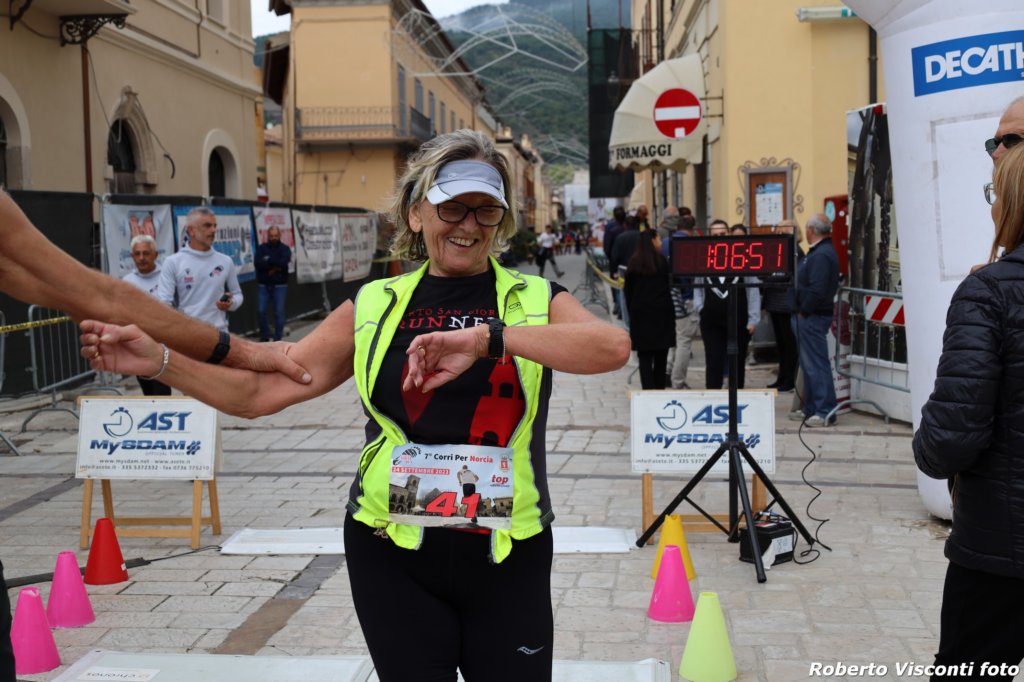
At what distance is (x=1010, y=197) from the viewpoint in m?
Result: 3.00

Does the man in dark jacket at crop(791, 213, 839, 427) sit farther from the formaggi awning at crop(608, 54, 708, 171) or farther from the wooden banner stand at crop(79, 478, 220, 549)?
the formaggi awning at crop(608, 54, 708, 171)

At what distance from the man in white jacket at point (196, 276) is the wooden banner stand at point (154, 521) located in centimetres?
213

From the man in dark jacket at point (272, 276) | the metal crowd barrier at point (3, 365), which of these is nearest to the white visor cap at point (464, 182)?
the metal crowd barrier at point (3, 365)

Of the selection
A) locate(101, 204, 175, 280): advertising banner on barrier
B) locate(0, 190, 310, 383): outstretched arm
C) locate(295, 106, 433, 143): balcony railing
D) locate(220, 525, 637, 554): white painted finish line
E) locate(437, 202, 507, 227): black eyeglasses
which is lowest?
locate(220, 525, 637, 554): white painted finish line

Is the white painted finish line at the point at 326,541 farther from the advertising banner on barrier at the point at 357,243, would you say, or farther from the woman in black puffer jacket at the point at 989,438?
the advertising banner on barrier at the point at 357,243

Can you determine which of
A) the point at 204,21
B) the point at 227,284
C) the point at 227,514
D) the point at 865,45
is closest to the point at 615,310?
the point at 865,45

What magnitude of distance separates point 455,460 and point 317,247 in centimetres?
1990

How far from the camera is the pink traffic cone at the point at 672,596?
5.45 m

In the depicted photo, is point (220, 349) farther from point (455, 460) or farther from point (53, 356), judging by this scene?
point (53, 356)

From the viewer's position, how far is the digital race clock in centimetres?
671

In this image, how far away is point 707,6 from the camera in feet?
61.6

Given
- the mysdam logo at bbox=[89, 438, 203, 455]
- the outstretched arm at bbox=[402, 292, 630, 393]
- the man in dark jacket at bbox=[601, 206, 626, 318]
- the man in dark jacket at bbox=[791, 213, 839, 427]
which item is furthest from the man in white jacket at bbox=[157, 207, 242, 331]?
the man in dark jacket at bbox=[601, 206, 626, 318]

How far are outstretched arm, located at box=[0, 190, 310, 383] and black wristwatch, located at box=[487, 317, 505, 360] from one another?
Result: 27.0 inches

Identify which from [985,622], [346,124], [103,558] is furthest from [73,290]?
[346,124]
